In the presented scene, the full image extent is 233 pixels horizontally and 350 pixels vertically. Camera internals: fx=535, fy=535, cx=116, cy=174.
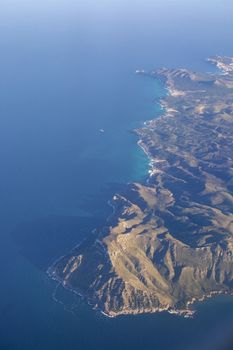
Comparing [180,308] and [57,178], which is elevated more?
[57,178]

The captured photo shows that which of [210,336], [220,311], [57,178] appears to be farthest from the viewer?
[57,178]

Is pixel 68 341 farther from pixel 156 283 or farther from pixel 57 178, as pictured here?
pixel 57 178

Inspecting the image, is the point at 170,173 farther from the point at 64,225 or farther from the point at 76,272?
the point at 76,272

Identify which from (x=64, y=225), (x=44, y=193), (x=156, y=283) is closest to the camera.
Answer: (x=156, y=283)

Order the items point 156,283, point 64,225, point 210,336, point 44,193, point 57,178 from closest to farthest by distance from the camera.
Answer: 1. point 210,336
2. point 156,283
3. point 64,225
4. point 44,193
5. point 57,178

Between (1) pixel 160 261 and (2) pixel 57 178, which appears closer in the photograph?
(1) pixel 160 261

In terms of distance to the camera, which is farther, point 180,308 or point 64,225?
point 64,225

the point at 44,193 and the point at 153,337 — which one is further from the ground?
the point at 44,193

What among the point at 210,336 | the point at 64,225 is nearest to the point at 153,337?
the point at 210,336

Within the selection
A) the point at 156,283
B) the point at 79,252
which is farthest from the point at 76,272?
the point at 156,283
